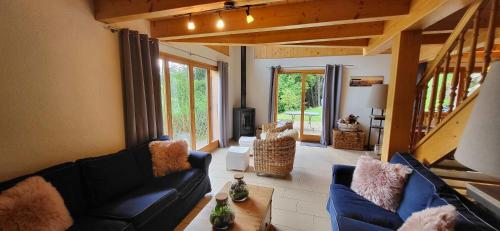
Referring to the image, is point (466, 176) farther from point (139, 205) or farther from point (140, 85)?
point (140, 85)

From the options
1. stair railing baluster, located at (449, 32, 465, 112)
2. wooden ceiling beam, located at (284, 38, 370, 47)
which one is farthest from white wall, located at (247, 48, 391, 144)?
stair railing baluster, located at (449, 32, 465, 112)

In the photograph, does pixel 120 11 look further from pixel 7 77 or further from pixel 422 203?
pixel 422 203

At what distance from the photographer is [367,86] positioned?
548 cm

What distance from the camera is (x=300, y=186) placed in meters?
3.29

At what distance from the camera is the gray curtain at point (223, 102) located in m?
5.18

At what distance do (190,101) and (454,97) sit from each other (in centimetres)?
389

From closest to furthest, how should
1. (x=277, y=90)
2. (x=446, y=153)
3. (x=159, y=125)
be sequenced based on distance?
1. (x=446, y=153)
2. (x=159, y=125)
3. (x=277, y=90)

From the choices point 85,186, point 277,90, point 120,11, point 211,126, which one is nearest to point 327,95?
point 277,90

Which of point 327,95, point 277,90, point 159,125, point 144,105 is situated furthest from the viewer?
point 277,90

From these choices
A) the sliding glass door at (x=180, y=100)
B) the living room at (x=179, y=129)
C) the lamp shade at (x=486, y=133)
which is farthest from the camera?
the sliding glass door at (x=180, y=100)

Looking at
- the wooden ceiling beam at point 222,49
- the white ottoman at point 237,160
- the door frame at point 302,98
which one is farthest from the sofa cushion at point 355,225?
the door frame at point 302,98

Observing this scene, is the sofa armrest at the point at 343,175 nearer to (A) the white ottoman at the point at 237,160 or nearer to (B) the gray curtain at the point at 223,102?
(A) the white ottoman at the point at 237,160

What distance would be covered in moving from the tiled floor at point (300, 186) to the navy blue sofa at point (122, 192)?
37cm

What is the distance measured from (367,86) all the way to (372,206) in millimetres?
4371
